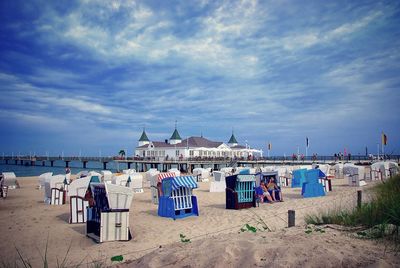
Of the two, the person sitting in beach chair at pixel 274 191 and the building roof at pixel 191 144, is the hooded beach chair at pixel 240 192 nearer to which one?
the person sitting in beach chair at pixel 274 191

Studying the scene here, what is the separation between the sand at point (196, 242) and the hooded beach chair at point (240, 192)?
0.43 meters

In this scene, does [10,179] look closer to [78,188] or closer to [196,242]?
[78,188]

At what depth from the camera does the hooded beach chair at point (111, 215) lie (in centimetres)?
736

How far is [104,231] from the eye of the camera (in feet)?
24.1

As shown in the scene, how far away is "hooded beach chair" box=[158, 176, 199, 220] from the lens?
33.7ft

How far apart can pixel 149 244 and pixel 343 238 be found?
4169 millimetres

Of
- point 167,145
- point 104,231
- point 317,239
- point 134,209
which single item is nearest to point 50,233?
point 104,231

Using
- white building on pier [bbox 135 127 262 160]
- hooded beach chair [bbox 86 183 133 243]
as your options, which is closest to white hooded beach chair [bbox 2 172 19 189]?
hooded beach chair [bbox 86 183 133 243]

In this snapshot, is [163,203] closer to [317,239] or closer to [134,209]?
[134,209]

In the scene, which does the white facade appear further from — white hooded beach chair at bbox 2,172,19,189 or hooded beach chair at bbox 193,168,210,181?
white hooded beach chair at bbox 2,172,19,189

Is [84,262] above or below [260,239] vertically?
below

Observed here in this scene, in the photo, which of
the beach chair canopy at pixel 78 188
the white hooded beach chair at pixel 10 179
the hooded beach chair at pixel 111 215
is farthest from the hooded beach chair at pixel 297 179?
the white hooded beach chair at pixel 10 179

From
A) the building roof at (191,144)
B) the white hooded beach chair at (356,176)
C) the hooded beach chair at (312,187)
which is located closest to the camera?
the hooded beach chair at (312,187)

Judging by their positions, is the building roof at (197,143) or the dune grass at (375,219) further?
the building roof at (197,143)
